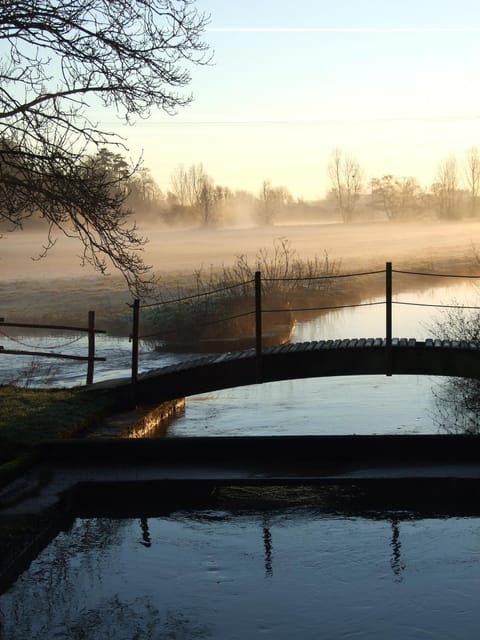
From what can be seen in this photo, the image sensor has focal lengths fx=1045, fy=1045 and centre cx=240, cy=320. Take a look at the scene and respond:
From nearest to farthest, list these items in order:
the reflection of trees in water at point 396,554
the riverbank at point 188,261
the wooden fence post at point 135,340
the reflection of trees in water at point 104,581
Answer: the reflection of trees in water at point 104,581, the reflection of trees in water at point 396,554, the wooden fence post at point 135,340, the riverbank at point 188,261

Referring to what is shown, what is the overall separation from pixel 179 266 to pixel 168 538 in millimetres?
61653

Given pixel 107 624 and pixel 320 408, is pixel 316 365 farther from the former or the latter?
pixel 107 624

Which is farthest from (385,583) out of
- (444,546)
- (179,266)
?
(179,266)

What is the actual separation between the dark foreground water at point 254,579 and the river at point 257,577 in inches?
0.5

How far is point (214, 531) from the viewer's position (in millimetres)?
9078

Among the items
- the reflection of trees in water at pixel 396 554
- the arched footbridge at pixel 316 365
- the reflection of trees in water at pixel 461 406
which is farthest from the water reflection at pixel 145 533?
the reflection of trees in water at pixel 461 406

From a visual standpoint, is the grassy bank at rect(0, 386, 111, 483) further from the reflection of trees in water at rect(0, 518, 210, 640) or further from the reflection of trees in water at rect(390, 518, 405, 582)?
the reflection of trees in water at rect(390, 518, 405, 582)

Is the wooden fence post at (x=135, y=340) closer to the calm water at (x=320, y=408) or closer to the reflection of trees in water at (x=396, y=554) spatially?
the calm water at (x=320, y=408)

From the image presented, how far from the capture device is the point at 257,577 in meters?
7.90

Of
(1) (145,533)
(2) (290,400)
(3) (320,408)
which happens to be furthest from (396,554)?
(2) (290,400)

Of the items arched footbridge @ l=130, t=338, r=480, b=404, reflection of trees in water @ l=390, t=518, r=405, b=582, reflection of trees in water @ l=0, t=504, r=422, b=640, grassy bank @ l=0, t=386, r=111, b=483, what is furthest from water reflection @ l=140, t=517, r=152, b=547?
arched footbridge @ l=130, t=338, r=480, b=404

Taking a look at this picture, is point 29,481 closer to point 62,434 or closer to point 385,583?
point 62,434

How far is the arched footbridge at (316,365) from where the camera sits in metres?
14.4

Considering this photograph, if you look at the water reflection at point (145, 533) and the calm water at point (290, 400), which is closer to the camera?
the water reflection at point (145, 533)
